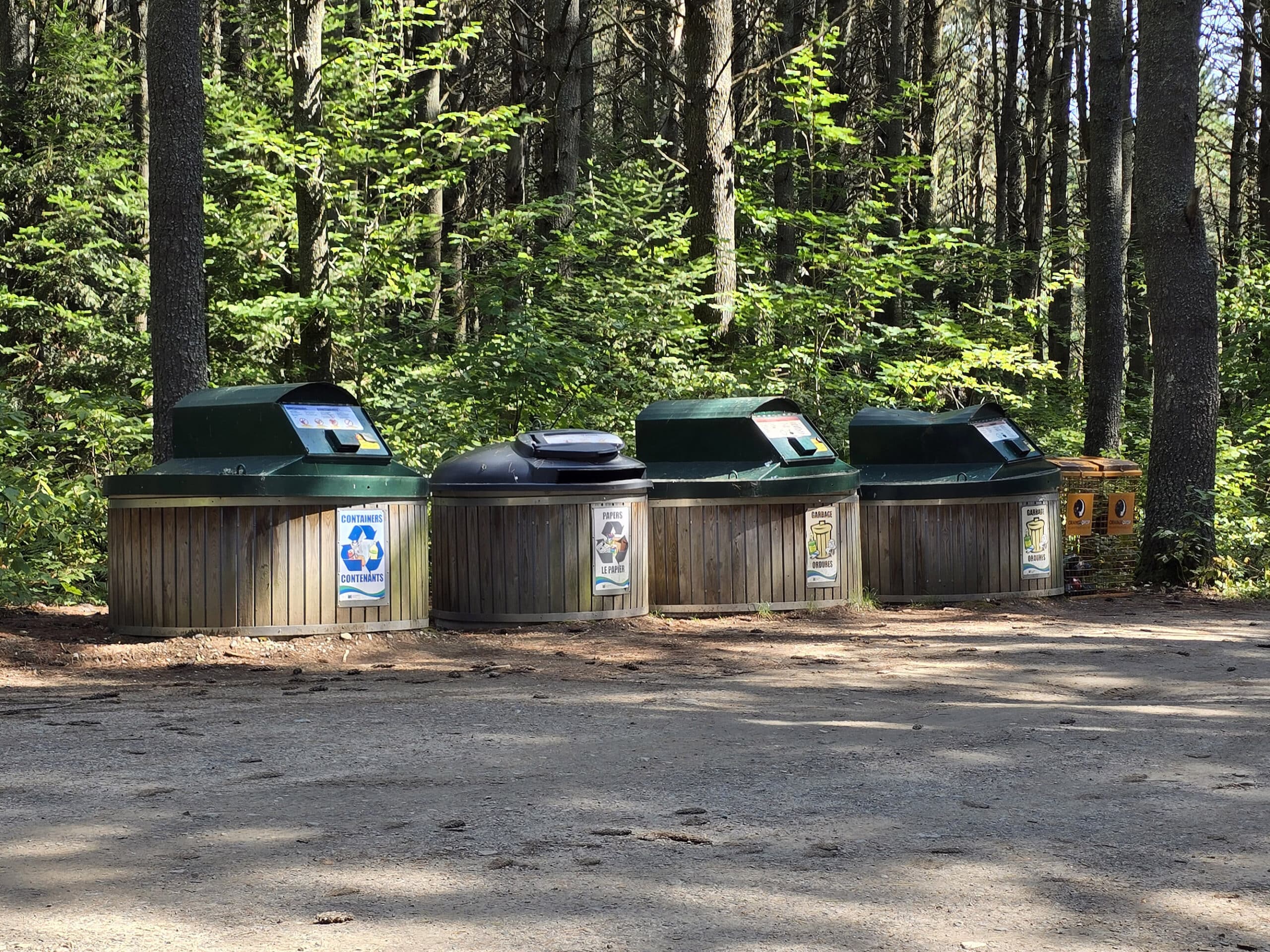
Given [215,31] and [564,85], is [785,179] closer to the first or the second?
[564,85]

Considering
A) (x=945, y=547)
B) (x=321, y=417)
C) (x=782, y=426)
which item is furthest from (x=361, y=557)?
(x=945, y=547)

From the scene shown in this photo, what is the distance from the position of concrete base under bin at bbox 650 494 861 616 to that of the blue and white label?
102 inches

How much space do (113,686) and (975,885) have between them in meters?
5.40

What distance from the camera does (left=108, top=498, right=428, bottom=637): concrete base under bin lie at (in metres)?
8.75

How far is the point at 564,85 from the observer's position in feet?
65.5

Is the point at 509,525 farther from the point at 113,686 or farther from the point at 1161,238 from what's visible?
the point at 1161,238

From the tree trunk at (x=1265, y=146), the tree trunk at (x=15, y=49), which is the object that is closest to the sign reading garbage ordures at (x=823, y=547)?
the tree trunk at (x=15, y=49)

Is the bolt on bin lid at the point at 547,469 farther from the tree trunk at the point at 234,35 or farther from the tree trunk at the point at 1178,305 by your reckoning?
the tree trunk at the point at 234,35

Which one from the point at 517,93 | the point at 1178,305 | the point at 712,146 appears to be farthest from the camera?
the point at 517,93

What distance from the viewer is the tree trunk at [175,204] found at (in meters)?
10.9

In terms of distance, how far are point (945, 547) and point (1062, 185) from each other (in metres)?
16.2

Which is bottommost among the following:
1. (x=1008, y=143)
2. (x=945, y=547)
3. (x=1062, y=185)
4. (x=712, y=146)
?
(x=945, y=547)

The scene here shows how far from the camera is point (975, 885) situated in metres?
3.90

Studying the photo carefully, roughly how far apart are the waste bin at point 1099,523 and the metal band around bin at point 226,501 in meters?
7.16
